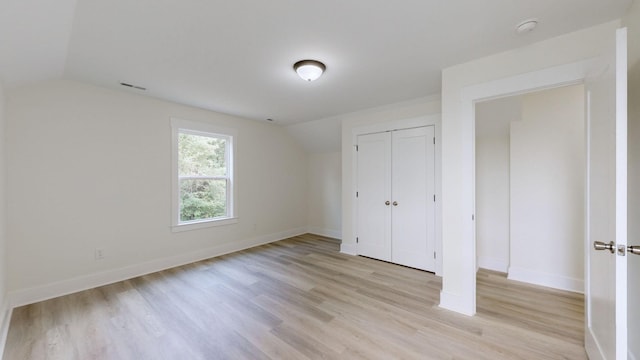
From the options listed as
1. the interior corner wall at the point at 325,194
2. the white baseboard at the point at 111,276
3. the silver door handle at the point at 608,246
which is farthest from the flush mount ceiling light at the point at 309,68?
the white baseboard at the point at 111,276

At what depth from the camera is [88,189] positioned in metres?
2.89

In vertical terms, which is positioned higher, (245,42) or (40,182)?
(245,42)

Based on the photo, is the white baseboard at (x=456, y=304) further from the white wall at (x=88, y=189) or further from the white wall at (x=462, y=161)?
the white wall at (x=88, y=189)

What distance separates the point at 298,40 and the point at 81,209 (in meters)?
3.07

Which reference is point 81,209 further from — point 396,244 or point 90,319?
point 396,244

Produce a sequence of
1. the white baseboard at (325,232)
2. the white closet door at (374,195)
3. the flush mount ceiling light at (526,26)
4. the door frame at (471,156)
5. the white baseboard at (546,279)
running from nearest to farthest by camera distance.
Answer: the flush mount ceiling light at (526,26) → the door frame at (471,156) → the white baseboard at (546,279) → the white closet door at (374,195) → the white baseboard at (325,232)

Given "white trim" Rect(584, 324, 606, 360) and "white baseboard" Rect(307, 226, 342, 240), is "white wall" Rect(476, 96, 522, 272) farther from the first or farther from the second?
"white baseboard" Rect(307, 226, 342, 240)

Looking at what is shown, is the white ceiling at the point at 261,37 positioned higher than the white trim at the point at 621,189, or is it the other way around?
the white ceiling at the point at 261,37

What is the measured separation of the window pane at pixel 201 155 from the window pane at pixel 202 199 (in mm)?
153

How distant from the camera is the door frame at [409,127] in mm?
3283

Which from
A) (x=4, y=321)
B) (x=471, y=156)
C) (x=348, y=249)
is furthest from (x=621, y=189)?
(x=4, y=321)

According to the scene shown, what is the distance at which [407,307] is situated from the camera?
2.44m

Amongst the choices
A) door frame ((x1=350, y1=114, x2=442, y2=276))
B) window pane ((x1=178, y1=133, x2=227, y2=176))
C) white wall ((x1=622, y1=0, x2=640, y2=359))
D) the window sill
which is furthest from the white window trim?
white wall ((x1=622, y1=0, x2=640, y2=359))

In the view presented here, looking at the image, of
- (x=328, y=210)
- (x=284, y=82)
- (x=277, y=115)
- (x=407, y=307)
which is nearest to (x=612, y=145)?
(x=407, y=307)
